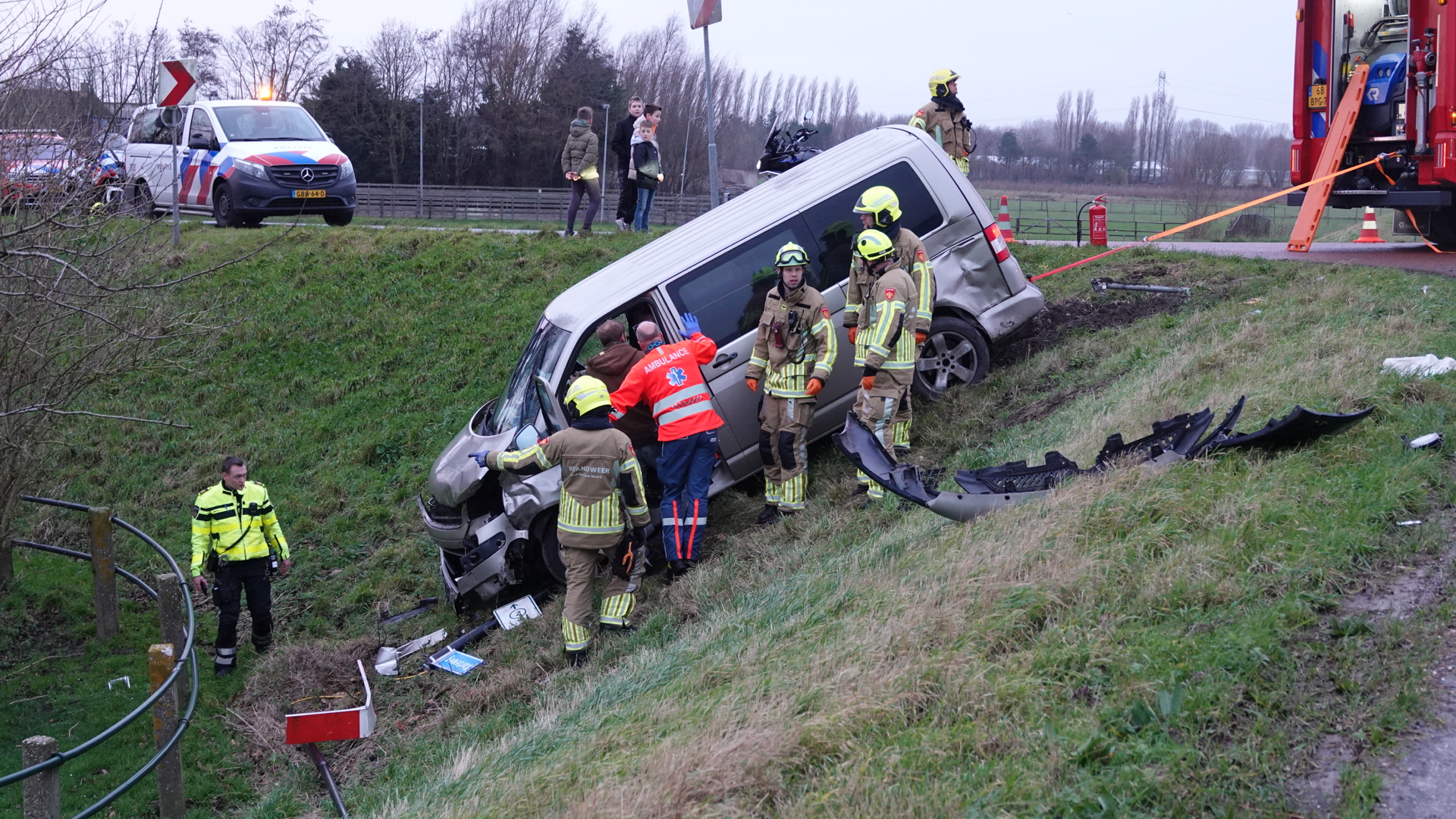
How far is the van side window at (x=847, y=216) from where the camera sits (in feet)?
27.7

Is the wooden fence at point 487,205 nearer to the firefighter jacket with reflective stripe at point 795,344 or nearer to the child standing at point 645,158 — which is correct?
the child standing at point 645,158

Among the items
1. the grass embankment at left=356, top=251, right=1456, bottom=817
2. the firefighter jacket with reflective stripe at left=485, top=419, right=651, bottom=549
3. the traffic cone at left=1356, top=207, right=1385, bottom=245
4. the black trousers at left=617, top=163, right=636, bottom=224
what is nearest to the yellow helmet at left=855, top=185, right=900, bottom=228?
the grass embankment at left=356, top=251, right=1456, bottom=817

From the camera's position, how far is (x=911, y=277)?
790cm

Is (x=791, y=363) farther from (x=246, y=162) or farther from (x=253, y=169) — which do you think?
(x=246, y=162)

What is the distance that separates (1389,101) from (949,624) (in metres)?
10.5

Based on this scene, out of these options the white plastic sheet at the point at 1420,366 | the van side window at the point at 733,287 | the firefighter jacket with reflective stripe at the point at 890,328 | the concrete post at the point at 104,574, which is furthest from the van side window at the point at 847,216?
the concrete post at the point at 104,574

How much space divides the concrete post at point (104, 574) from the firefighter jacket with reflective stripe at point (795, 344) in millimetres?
5323

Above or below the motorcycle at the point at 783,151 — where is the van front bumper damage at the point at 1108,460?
below

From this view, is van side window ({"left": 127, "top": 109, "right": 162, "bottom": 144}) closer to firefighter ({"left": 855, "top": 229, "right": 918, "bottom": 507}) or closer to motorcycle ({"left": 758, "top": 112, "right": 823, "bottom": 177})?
motorcycle ({"left": 758, "top": 112, "right": 823, "bottom": 177})

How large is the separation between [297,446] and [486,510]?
16.5 ft

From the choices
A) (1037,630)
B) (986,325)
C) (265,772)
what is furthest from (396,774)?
(986,325)

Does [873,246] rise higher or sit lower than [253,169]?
lower

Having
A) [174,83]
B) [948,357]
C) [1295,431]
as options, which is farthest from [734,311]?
[174,83]

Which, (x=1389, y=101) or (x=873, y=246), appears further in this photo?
(x=1389, y=101)
